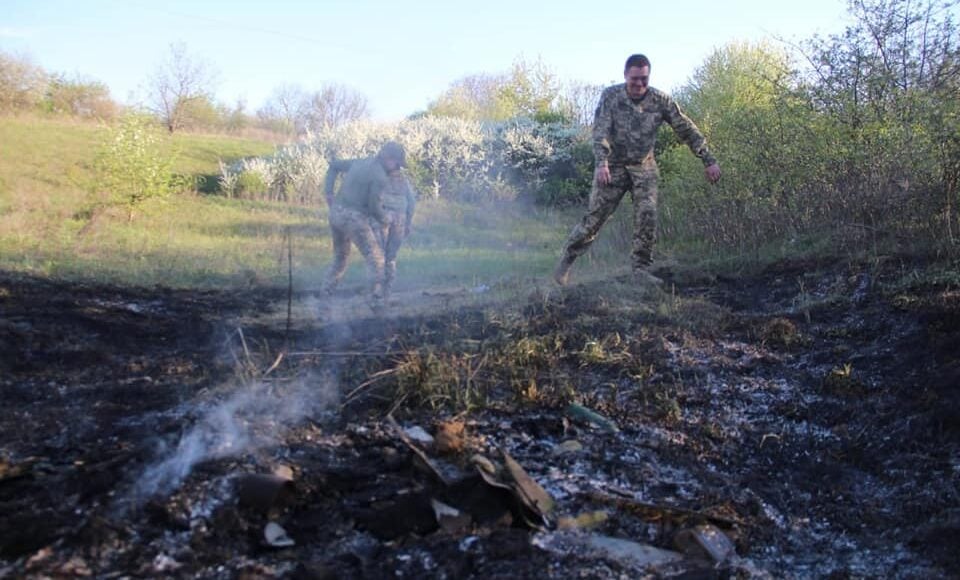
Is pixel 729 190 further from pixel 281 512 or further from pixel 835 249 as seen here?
pixel 281 512

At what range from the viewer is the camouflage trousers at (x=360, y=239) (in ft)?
23.9

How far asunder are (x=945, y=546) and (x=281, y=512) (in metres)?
2.34

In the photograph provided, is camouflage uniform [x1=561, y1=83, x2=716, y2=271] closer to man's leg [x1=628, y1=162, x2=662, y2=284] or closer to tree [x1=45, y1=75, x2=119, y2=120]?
man's leg [x1=628, y1=162, x2=662, y2=284]

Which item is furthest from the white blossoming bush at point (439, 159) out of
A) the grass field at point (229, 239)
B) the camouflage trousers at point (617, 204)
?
the camouflage trousers at point (617, 204)

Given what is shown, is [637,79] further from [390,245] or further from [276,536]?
[276,536]

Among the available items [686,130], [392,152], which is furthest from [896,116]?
[392,152]

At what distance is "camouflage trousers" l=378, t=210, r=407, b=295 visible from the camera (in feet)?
24.9

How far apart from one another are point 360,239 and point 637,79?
2.85m

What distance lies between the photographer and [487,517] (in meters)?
2.79

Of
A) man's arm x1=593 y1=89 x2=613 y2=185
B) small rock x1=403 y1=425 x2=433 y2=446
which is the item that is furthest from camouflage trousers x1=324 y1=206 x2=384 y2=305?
small rock x1=403 y1=425 x2=433 y2=446

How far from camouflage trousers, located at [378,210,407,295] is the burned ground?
1760mm

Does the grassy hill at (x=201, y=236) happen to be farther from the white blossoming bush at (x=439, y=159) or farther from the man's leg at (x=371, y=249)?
the white blossoming bush at (x=439, y=159)

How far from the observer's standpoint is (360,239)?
7324 mm

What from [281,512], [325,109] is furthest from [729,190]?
[325,109]
